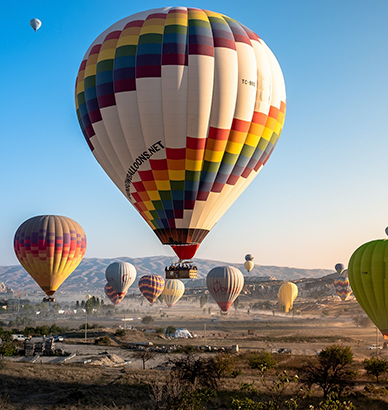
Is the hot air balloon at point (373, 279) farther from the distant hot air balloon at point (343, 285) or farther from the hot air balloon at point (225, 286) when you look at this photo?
the distant hot air balloon at point (343, 285)

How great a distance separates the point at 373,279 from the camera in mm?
41375

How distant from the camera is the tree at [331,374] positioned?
32.5 metres

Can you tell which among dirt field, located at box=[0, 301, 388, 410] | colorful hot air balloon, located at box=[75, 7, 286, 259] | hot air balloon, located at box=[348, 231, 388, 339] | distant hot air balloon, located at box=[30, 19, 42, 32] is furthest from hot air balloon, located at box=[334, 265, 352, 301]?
colorful hot air balloon, located at box=[75, 7, 286, 259]

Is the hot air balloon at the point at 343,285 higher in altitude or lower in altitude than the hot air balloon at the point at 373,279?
lower

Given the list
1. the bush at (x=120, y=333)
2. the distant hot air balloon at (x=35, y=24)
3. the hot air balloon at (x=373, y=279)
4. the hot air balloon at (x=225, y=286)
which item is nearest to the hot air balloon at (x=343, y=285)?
the hot air balloon at (x=225, y=286)

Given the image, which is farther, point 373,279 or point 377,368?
point 373,279

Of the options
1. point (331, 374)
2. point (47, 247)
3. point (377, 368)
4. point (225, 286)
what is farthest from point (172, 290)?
point (331, 374)

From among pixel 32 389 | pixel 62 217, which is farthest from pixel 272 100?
pixel 62 217

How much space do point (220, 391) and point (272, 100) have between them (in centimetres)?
1998

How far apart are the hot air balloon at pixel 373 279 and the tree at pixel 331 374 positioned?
430 cm

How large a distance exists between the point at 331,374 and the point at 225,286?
4292 cm

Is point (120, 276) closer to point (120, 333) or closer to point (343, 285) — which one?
point (120, 333)

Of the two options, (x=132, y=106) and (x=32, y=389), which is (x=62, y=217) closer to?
(x=32, y=389)

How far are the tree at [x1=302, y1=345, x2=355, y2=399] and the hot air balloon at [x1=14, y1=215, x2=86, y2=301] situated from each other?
107 feet
